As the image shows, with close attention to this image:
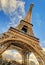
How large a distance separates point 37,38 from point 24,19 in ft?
14.4

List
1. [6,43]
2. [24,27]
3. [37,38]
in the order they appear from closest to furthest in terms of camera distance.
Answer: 1. [6,43]
2. [37,38]
3. [24,27]

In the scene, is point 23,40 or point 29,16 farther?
point 29,16

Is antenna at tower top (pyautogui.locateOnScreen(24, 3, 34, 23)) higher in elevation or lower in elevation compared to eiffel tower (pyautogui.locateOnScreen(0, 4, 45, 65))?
higher

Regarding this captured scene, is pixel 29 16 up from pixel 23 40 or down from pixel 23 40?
up

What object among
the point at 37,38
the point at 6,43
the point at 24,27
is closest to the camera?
the point at 6,43

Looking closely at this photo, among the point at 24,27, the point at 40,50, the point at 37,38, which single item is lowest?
the point at 40,50

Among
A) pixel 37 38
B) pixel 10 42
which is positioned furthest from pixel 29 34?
pixel 10 42

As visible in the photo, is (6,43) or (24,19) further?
(24,19)

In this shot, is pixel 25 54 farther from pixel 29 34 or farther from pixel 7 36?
pixel 7 36

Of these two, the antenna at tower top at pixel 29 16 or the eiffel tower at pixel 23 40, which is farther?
the antenna at tower top at pixel 29 16

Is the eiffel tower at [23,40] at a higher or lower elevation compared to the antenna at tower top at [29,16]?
lower

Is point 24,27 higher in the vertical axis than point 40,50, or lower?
higher

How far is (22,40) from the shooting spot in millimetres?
30062

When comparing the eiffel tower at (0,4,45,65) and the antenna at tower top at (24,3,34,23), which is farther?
the antenna at tower top at (24,3,34,23)
